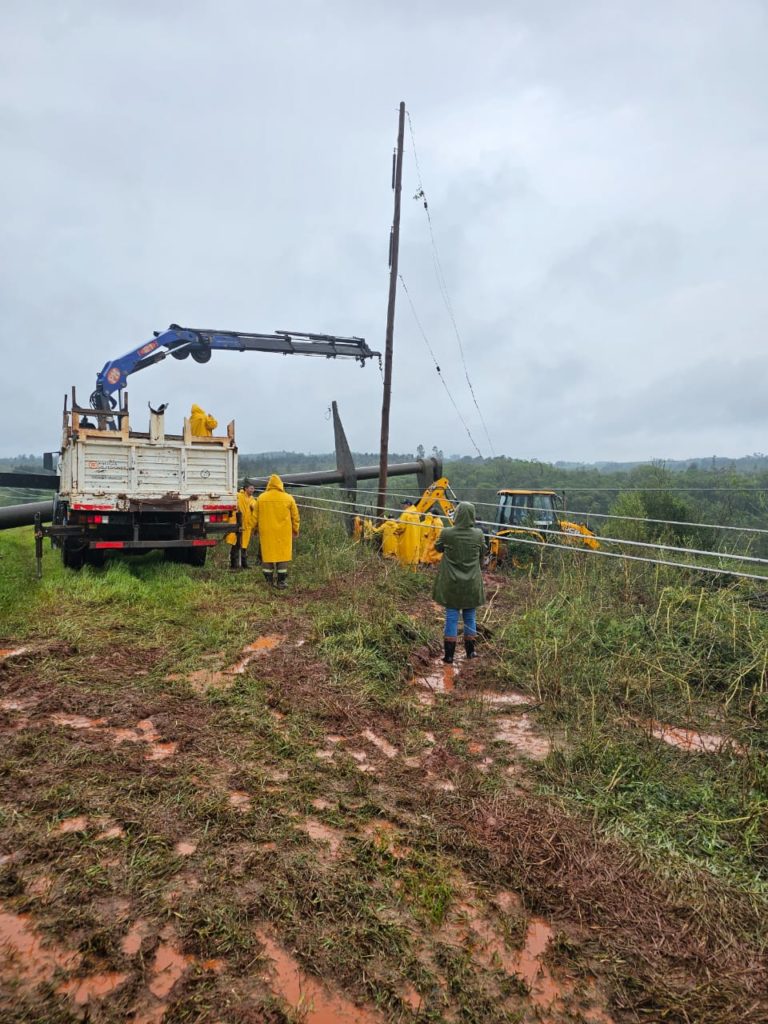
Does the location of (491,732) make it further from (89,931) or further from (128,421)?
(128,421)

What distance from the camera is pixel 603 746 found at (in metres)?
Answer: 4.29

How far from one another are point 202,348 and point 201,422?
200 inches

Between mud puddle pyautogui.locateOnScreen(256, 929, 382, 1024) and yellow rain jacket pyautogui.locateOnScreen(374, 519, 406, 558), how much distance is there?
9740 mm

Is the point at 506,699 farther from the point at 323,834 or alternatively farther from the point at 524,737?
the point at 323,834

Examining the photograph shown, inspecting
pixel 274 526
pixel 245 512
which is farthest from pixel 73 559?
pixel 274 526

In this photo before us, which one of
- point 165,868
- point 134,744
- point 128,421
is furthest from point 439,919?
point 128,421

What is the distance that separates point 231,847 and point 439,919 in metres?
1.08

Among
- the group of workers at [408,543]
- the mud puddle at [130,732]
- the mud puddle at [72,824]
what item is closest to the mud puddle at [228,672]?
the mud puddle at [130,732]

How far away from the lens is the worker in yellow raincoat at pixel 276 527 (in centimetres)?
985

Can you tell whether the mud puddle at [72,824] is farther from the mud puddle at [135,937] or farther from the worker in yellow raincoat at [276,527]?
the worker in yellow raincoat at [276,527]

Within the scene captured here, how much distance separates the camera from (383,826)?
352cm

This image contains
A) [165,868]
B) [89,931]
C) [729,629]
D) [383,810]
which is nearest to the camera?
[89,931]

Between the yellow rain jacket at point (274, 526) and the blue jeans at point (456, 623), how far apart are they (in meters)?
3.80

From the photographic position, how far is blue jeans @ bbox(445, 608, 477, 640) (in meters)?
6.70
